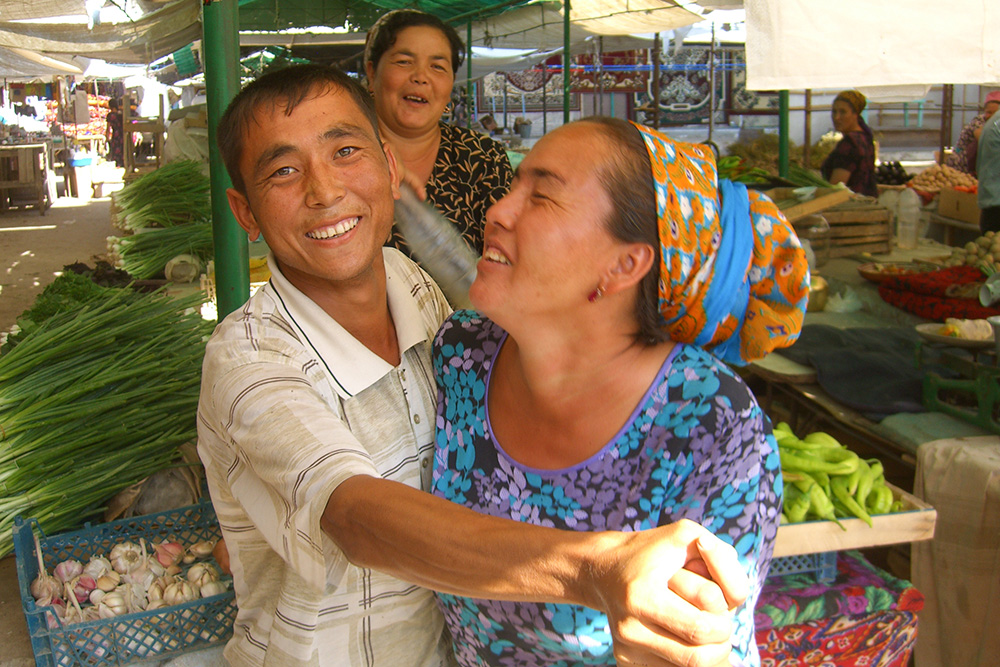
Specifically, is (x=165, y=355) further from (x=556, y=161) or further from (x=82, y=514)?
(x=556, y=161)

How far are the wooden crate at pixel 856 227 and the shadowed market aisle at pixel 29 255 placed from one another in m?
4.90

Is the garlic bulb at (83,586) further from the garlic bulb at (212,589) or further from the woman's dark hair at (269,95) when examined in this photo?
the woman's dark hair at (269,95)

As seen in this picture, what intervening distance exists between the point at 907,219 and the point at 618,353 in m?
5.54

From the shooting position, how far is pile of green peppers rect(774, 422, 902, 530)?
225 cm

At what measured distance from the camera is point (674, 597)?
71 cm

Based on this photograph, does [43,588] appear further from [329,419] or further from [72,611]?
[329,419]

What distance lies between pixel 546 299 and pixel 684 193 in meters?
0.28

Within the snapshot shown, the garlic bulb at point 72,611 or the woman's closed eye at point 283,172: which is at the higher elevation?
the woman's closed eye at point 283,172

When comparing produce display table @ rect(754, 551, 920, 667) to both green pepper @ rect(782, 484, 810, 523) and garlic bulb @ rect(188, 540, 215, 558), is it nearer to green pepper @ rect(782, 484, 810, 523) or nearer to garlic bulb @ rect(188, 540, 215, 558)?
green pepper @ rect(782, 484, 810, 523)

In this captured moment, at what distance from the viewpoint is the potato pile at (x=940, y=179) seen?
829 cm

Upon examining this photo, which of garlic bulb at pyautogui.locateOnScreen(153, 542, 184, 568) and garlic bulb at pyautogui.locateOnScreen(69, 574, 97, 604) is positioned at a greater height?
garlic bulb at pyautogui.locateOnScreen(153, 542, 184, 568)

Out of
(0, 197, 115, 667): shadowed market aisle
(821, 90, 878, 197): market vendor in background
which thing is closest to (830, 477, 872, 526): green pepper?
(0, 197, 115, 667): shadowed market aisle

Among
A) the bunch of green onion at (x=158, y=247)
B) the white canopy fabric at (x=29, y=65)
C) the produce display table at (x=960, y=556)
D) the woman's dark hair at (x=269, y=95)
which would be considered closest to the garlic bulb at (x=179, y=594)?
the woman's dark hair at (x=269, y=95)

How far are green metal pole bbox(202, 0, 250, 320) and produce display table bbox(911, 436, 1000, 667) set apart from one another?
230cm
